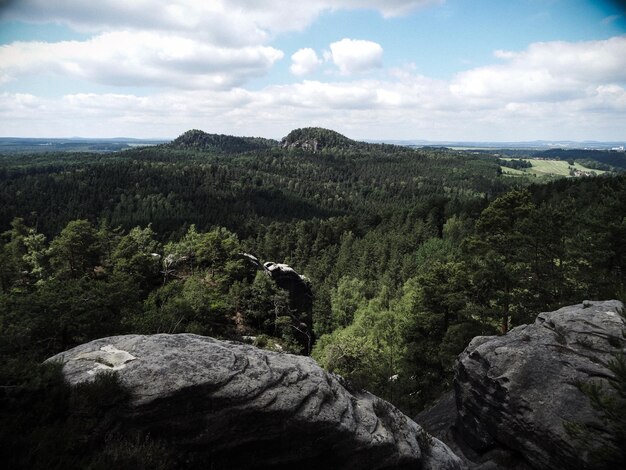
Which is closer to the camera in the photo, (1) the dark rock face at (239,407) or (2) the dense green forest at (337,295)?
(1) the dark rock face at (239,407)

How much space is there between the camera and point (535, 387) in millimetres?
15969

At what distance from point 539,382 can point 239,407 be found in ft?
43.1

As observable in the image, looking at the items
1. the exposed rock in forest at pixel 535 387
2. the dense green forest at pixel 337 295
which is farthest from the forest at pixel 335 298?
the exposed rock in forest at pixel 535 387

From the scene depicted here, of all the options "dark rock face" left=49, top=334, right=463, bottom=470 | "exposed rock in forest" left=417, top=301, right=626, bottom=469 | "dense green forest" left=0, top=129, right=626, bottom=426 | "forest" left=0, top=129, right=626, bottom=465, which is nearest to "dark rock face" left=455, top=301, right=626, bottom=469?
"exposed rock in forest" left=417, top=301, right=626, bottom=469

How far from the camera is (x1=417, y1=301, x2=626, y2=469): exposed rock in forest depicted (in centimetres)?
1457

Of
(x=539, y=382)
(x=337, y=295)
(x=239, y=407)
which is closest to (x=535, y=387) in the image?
(x=539, y=382)

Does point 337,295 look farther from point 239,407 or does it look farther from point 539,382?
point 239,407

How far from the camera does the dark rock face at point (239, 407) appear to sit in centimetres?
1038

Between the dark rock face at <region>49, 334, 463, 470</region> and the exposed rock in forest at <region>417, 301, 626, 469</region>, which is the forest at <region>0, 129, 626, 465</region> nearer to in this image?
the dark rock face at <region>49, 334, 463, 470</region>

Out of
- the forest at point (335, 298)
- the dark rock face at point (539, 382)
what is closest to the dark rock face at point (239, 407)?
the forest at point (335, 298)

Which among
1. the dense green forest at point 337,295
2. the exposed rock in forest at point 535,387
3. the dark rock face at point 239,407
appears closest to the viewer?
the dark rock face at point 239,407

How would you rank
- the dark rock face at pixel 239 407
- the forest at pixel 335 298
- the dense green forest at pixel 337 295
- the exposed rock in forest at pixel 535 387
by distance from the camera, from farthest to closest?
the dense green forest at pixel 337 295 → the forest at pixel 335 298 → the exposed rock in forest at pixel 535 387 → the dark rock face at pixel 239 407

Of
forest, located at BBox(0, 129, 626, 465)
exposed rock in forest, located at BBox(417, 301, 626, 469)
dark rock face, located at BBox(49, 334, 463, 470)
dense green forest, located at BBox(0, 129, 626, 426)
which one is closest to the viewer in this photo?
dark rock face, located at BBox(49, 334, 463, 470)

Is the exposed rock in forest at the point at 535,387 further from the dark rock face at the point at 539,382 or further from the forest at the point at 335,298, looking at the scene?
the forest at the point at 335,298
